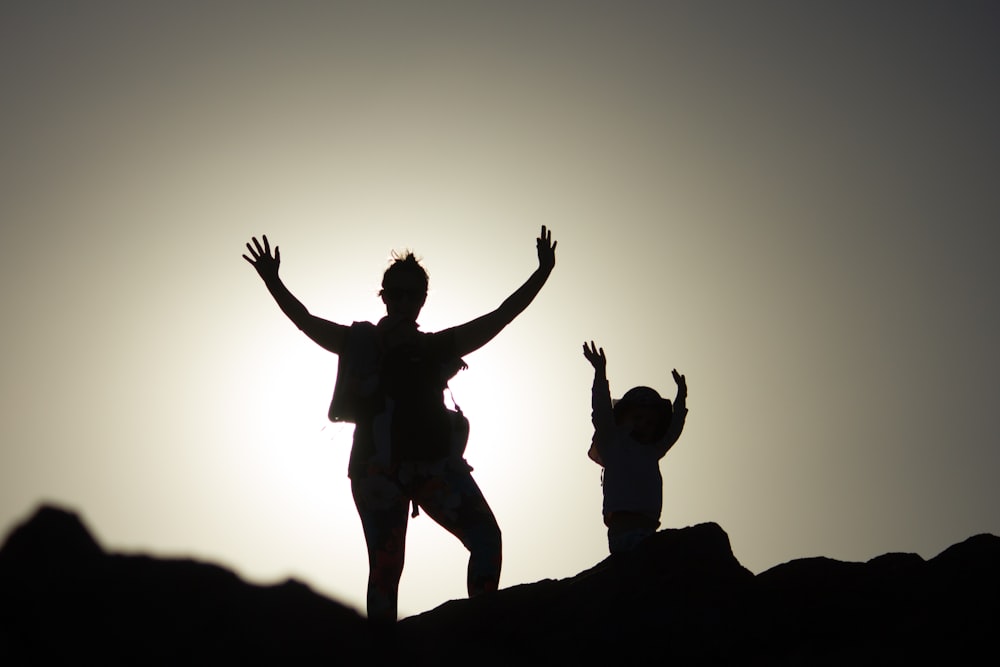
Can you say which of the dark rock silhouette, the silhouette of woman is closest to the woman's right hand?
the silhouette of woman

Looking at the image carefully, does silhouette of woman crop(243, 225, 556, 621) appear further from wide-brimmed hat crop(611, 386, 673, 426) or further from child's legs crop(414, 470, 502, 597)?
wide-brimmed hat crop(611, 386, 673, 426)

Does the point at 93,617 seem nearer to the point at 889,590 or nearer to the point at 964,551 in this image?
the point at 889,590

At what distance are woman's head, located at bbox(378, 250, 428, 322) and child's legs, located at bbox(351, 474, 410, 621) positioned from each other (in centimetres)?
131

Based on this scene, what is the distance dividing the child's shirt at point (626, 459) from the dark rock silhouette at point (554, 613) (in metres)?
1.13

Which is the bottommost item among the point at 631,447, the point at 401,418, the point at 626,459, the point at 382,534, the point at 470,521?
the point at 382,534

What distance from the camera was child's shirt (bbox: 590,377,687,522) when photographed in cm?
891

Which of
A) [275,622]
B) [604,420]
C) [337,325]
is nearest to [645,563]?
[604,420]

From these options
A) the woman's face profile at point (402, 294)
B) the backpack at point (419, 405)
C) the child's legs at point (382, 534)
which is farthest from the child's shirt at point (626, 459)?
the child's legs at point (382, 534)

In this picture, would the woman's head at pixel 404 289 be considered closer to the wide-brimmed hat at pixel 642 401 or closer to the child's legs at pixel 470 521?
the child's legs at pixel 470 521

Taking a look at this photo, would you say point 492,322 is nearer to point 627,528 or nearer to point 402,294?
point 402,294

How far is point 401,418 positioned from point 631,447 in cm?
245

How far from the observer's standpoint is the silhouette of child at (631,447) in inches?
351

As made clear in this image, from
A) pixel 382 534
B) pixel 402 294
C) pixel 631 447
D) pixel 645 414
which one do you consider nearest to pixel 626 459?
pixel 631 447

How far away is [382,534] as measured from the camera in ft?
23.4
